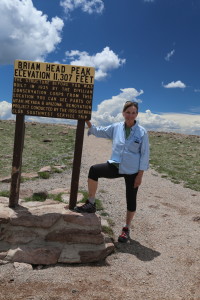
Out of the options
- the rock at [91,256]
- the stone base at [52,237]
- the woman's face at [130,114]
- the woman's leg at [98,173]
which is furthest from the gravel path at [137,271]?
the woman's face at [130,114]

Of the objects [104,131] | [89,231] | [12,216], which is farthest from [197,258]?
[12,216]

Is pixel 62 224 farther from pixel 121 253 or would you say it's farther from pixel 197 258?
pixel 197 258

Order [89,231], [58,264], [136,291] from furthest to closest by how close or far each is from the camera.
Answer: [89,231] < [58,264] < [136,291]

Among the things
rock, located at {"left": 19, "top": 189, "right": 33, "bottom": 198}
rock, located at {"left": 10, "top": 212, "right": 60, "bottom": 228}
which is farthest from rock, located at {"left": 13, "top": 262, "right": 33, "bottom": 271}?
rock, located at {"left": 19, "top": 189, "right": 33, "bottom": 198}

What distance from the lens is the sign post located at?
7.19 meters

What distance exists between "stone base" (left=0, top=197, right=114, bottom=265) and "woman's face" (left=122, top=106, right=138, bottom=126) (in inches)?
97.2

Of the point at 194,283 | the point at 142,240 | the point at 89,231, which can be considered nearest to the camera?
the point at 194,283

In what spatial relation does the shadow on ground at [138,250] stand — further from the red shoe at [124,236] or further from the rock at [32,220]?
the rock at [32,220]

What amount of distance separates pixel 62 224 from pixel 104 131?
2473 mm

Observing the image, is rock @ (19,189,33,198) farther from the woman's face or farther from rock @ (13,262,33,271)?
the woman's face

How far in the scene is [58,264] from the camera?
657cm

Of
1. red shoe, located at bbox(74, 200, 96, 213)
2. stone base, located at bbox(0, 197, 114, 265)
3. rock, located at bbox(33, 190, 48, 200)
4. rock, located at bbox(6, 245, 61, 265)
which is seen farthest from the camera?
rock, located at bbox(33, 190, 48, 200)

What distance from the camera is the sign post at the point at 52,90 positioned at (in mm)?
7188

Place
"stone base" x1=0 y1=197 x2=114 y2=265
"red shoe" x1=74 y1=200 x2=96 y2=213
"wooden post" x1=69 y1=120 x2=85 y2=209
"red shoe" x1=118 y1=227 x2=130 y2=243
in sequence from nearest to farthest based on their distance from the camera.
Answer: "stone base" x1=0 y1=197 x2=114 y2=265, "red shoe" x1=74 y1=200 x2=96 y2=213, "wooden post" x1=69 y1=120 x2=85 y2=209, "red shoe" x1=118 y1=227 x2=130 y2=243
